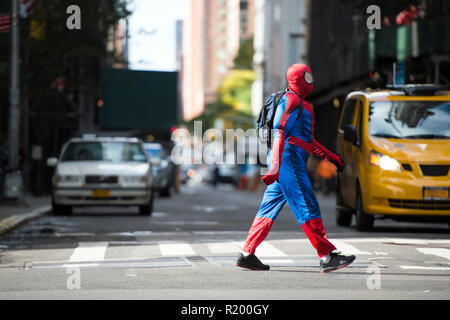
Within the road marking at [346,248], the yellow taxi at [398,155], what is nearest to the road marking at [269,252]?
the road marking at [346,248]

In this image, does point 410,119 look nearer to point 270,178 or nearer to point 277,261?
point 277,261

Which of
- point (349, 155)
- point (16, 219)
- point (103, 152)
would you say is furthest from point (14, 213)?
point (349, 155)

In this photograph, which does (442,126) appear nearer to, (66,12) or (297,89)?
(297,89)

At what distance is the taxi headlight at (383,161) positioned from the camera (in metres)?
16.2

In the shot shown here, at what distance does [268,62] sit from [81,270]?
9878 centimetres

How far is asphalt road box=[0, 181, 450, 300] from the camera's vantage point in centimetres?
904

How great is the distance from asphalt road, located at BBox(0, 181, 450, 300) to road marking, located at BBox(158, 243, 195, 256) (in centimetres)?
1

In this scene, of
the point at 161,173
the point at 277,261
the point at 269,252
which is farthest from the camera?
Answer: the point at 161,173

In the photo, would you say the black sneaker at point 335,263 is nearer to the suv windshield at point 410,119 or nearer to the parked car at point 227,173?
the suv windshield at point 410,119

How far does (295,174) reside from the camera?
1048 cm

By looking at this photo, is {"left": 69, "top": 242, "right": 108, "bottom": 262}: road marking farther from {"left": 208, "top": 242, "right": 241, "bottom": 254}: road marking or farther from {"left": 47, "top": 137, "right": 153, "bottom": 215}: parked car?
{"left": 47, "top": 137, "right": 153, "bottom": 215}: parked car

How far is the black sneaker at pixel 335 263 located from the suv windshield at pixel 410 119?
659 cm

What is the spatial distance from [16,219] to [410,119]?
265 inches

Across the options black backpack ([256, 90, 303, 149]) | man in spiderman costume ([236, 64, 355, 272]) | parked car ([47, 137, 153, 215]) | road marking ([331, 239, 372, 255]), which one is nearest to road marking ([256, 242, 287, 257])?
road marking ([331, 239, 372, 255])
